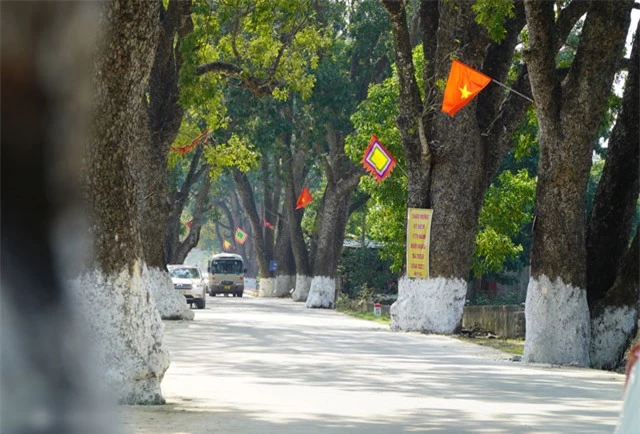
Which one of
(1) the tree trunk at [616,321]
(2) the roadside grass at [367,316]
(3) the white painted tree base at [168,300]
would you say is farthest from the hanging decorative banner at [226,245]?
(1) the tree trunk at [616,321]

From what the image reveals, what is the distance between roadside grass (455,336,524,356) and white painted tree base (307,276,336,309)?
81.8 feet

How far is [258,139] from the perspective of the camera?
56594mm

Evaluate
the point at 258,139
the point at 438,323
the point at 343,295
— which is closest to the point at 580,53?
the point at 438,323

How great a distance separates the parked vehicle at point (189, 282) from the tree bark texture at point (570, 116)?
1079 inches

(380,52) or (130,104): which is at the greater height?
(380,52)

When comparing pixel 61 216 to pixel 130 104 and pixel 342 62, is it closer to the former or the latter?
pixel 130 104

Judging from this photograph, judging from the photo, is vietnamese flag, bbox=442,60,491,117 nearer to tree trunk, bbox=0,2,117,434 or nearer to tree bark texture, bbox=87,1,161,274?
tree bark texture, bbox=87,1,161,274

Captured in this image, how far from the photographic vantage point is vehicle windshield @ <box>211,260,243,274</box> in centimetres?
8400

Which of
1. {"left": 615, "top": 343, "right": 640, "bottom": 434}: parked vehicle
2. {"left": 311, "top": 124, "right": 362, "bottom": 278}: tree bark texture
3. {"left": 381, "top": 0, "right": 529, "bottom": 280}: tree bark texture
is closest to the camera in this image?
{"left": 615, "top": 343, "right": 640, "bottom": 434}: parked vehicle

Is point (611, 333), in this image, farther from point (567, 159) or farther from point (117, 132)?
point (117, 132)

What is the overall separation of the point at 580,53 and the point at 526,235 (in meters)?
37.7

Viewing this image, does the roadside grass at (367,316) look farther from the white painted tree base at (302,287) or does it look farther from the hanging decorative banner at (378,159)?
the white painted tree base at (302,287)

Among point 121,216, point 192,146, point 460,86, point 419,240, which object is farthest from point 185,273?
point 121,216

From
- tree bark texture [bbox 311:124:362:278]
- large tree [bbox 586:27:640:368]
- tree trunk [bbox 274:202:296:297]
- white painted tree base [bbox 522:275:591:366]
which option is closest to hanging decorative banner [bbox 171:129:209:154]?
tree bark texture [bbox 311:124:362:278]
